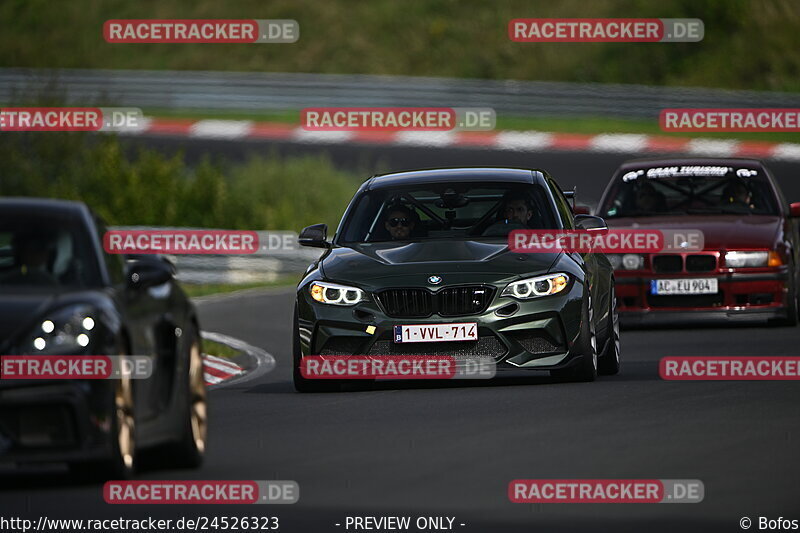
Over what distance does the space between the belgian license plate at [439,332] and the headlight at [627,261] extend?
562 centimetres

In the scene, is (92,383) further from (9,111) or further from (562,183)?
(562,183)

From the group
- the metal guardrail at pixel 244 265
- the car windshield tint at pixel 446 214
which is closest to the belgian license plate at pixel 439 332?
the car windshield tint at pixel 446 214

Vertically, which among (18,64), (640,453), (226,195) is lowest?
(640,453)

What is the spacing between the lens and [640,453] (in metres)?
10.2

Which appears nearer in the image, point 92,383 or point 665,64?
point 92,383

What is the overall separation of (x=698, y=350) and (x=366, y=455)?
7049mm

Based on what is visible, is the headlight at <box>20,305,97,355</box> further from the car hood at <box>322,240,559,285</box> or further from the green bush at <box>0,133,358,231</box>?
the green bush at <box>0,133,358,231</box>

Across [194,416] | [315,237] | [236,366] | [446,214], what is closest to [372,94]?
[236,366]

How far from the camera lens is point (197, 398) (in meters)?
10.2

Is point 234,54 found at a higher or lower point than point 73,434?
higher

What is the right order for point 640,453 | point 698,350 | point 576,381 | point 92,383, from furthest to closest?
point 698,350 → point 576,381 → point 640,453 → point 92,383

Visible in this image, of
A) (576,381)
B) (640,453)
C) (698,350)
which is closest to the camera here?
(640,453)

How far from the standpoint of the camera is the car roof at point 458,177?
49.6ft

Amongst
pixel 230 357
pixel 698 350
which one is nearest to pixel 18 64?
pixel 230 357
